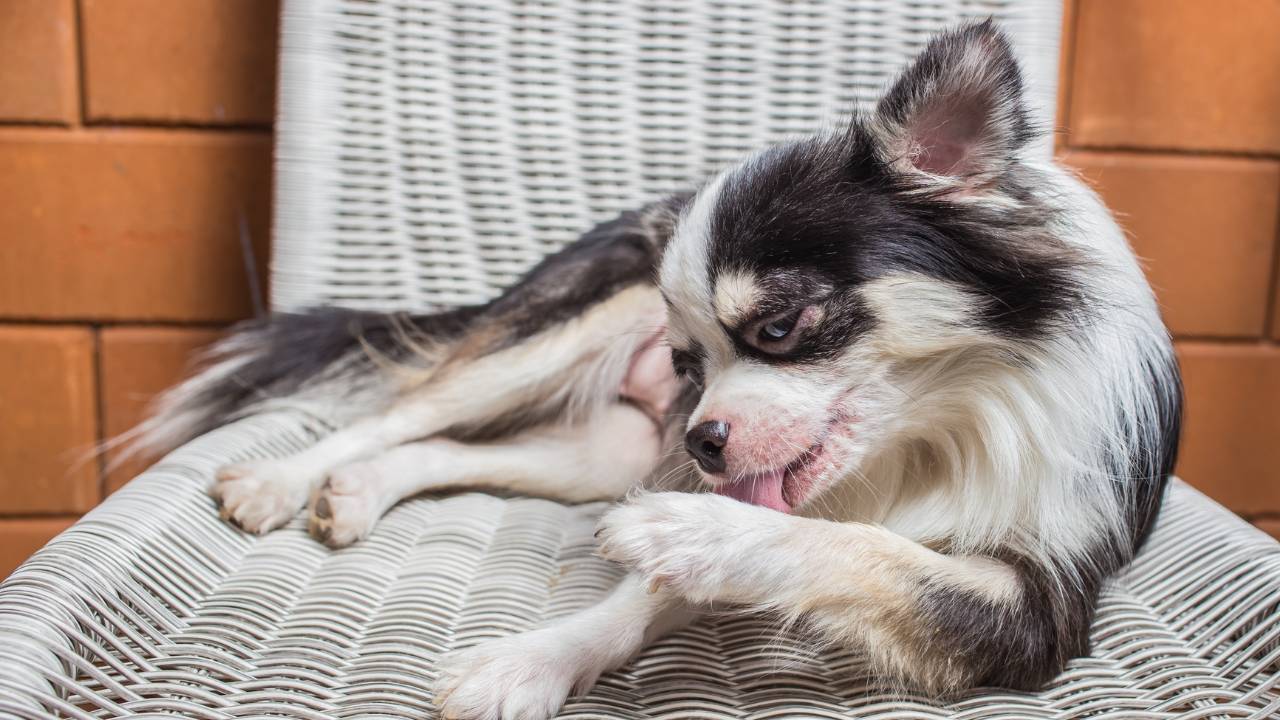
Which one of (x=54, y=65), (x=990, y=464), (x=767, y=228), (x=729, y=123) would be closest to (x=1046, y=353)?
(x=990, y=464)

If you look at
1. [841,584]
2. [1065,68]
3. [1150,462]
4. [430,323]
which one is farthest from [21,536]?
[1065,68]

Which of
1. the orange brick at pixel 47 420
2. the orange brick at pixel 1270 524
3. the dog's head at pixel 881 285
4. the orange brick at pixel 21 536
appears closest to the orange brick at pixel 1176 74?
the orange brick at pixel 1270 524

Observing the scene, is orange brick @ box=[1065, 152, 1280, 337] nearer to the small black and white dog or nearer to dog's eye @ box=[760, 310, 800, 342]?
the small black and white dog

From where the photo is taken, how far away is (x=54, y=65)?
1.88 metres

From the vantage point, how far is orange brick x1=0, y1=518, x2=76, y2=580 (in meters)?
2.02

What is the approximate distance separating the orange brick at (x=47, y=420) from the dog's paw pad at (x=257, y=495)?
3.06ft

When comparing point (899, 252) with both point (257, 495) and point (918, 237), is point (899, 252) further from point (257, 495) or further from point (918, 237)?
point (257, 495)

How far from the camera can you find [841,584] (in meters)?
0.92

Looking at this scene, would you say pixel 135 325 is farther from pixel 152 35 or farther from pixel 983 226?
pixel 983 226

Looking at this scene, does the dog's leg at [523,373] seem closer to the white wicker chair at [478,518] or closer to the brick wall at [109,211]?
the white wicker chair at [478,518]

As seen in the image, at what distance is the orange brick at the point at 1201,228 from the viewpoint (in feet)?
6.96

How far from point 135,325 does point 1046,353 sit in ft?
5.89

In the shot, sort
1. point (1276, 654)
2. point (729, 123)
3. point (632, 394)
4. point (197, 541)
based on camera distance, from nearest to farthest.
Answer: point (1276, 654)
point (197, 541)
point (632, 394)
point (729, 123)

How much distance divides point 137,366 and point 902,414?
166 cm
